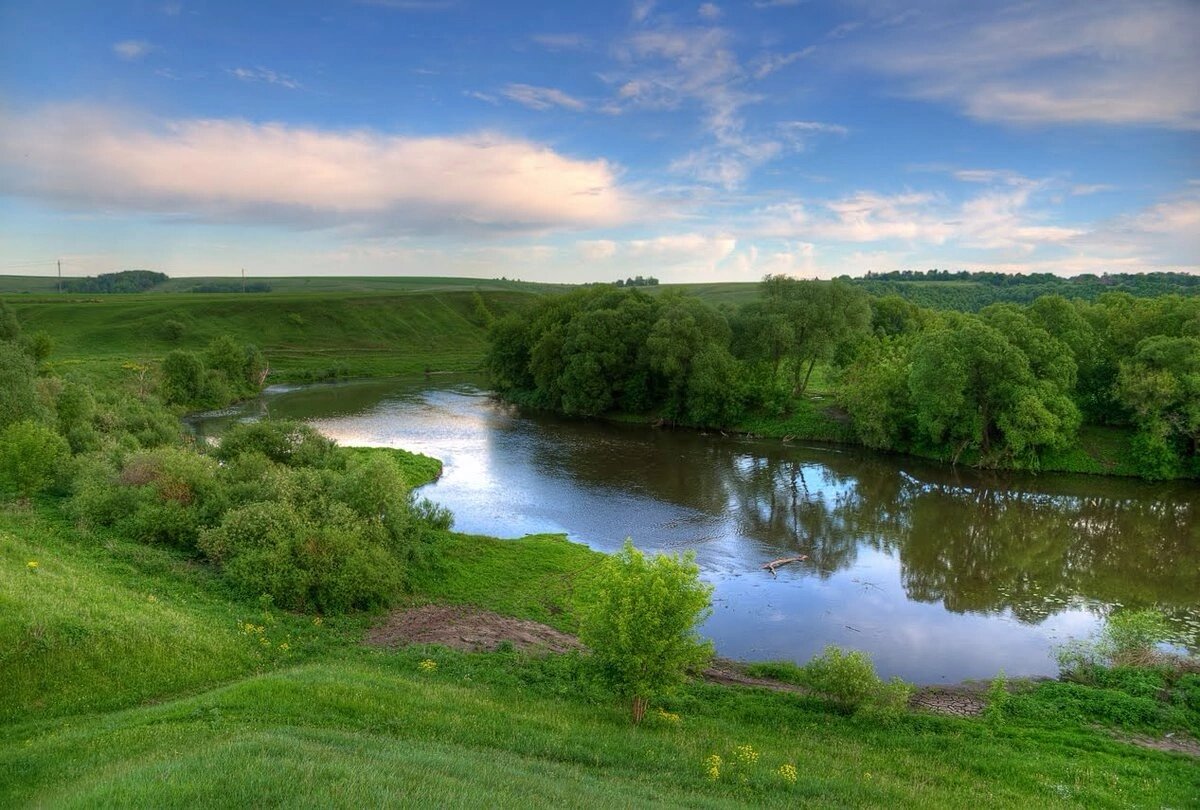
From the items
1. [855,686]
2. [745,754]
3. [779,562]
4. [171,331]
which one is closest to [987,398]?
[779,562]

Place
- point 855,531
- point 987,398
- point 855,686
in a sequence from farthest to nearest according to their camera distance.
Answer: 1. point 987,398
2. point 855,531
3. point 855,686

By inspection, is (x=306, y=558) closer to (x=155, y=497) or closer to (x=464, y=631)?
(x=464, y=631)

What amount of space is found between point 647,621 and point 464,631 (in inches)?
406

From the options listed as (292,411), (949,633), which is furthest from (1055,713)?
(292,411)

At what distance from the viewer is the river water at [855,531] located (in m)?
27.1

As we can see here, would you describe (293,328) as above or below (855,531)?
above

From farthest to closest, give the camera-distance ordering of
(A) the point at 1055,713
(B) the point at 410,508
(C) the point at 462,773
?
(B) the point at 410,508 < (A) the point at 1055,713 < (C) the point at 462,773

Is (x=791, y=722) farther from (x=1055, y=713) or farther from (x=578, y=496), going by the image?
(x=578, y=496)

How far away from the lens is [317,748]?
12.7m

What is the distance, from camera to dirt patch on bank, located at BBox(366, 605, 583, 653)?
22969mm

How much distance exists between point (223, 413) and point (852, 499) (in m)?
66.8

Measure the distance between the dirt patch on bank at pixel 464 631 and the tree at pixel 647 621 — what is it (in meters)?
6.92

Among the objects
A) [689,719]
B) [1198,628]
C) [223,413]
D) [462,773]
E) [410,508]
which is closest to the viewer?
[462,773]

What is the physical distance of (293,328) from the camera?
13500 centimetres
